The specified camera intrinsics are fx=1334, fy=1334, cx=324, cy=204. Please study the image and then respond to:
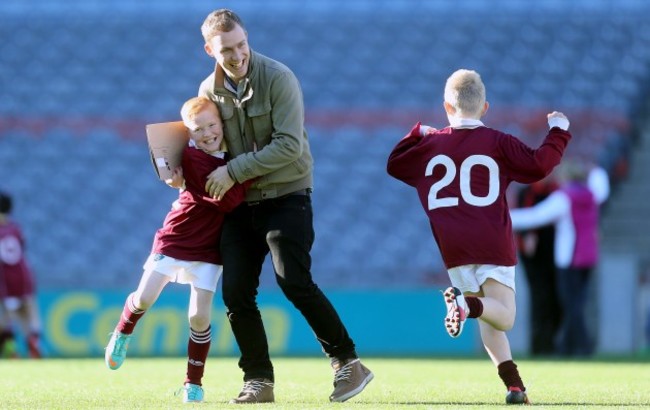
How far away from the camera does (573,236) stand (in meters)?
11.5

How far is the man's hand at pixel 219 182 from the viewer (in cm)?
589

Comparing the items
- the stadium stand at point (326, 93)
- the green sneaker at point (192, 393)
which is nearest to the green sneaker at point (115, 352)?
the green sneaker at point (192, 393)

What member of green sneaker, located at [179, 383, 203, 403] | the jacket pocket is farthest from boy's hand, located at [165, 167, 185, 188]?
green sneaker, located at [179, 383, 203, 403]

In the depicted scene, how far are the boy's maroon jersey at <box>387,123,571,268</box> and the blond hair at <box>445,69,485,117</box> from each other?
91 mm

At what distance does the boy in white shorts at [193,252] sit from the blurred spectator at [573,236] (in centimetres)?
570

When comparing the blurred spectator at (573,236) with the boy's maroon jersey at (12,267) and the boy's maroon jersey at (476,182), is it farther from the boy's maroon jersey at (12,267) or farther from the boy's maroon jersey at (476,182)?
the boy's maroon jersey at (476,182)

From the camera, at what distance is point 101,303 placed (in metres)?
12.4

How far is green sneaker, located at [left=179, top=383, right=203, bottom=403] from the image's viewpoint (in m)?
6.04

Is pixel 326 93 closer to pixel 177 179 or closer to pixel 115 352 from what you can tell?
pixel 177 179

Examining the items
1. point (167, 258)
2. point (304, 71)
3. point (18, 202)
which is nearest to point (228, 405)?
point (167, 258)

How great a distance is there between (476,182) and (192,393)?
1602mm

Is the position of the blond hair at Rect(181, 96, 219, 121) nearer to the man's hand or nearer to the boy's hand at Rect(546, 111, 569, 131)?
the man's hand

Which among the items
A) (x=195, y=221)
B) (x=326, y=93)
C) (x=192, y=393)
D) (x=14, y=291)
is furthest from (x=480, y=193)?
(x=326, y=93)

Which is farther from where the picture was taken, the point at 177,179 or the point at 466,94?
the point at 177,179
